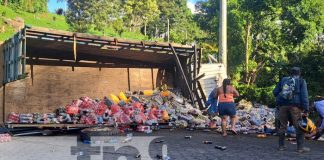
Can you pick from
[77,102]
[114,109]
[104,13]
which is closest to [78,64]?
[77,102]

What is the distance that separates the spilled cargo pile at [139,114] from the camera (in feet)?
45.3

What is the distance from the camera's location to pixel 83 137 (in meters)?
10.8

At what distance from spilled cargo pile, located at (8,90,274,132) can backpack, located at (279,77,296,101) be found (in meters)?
4.57

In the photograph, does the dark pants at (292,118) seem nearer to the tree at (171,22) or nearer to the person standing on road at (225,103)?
the person standing on road at (225,103)

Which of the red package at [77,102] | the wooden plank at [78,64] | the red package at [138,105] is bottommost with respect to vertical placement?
the red package at [138,105]

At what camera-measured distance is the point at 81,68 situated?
16484 mm

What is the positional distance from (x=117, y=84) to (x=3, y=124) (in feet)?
16.8

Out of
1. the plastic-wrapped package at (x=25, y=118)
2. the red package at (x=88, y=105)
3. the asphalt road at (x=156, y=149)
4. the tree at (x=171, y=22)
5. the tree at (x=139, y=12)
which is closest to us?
the asphalt road at (x=156, y=149)

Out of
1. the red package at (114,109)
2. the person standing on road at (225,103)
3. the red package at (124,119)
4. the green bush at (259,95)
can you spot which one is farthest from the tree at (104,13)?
the person standing on road at (225,103)

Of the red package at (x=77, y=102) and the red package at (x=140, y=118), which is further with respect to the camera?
the red package at (x=77, y=102)

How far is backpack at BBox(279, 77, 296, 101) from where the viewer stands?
8.30 metres

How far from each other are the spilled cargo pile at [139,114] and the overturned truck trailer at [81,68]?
0.51m

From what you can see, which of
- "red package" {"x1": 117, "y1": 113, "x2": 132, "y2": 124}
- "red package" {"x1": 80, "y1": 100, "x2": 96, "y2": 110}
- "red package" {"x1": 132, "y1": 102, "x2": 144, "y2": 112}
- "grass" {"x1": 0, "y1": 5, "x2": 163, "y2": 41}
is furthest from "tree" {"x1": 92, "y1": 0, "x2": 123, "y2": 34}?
"red package" {"x1": 117, "y1": 113, "x2": 132, "y2": 124}

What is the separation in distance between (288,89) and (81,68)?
1004cm
